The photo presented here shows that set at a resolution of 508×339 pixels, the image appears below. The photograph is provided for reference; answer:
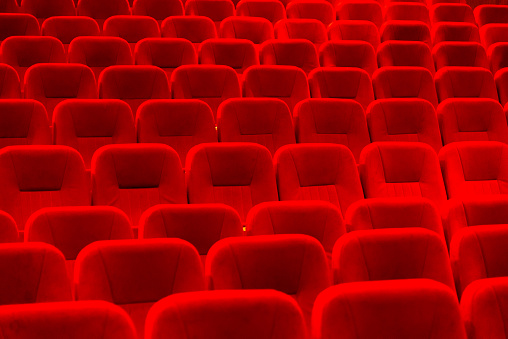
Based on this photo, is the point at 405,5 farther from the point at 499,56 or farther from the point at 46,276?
the point at 46,276

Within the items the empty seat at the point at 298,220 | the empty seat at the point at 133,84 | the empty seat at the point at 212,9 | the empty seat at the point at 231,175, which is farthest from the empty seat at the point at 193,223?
the empty seat at the point at 212,9

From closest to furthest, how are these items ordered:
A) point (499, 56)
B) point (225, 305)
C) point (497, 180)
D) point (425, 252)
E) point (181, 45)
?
point (225, 305)
point (425, 252)
point (497, 180)
point (181, 45)
point (499, 56)

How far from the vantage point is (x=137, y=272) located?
54 centimetres

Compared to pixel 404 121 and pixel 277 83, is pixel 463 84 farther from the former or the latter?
pixel 277 83

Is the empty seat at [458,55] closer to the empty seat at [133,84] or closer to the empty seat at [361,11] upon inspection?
the empty seat at [361,11]

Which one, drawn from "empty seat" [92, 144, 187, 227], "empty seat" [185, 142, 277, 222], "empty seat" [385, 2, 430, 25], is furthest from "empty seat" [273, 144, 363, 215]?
"empty seat" [385, 2, 430, 25]

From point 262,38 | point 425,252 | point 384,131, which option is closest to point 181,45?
point 262,38

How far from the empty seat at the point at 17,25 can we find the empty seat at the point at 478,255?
82cm

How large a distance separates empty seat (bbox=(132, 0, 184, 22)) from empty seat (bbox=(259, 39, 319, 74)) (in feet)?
0.83

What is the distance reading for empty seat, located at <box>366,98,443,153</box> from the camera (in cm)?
94

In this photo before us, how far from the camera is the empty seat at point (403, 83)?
41.6 inches

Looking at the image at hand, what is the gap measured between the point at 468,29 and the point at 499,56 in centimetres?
11

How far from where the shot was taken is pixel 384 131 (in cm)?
94

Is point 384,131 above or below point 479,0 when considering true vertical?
below
